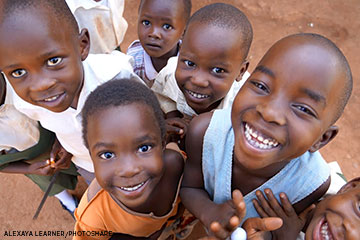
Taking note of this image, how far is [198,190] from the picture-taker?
1.26 meters

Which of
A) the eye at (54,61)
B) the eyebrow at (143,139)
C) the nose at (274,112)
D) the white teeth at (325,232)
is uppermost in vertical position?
the nose at (274,112)

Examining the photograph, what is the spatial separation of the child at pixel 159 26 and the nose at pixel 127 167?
0.84 metres

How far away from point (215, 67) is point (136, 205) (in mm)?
699

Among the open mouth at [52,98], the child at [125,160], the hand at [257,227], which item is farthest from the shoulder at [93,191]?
the hand at [257,227]

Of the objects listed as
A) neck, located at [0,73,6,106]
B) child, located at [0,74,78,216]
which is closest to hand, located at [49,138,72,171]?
child, located at [0,74,78,216]

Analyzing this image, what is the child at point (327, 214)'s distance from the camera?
989mm

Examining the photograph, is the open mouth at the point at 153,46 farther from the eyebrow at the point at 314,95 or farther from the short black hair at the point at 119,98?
the eyebrow at the point at 314,95

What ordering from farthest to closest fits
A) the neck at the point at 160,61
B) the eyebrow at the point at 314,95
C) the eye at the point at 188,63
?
1. the neck at the point at 160,61
2. the eye at the point at 188,63
3. the eyebrow at the point at 314,95

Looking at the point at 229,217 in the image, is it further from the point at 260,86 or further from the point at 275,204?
the point at 260,86

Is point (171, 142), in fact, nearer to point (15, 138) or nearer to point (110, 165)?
point (110, 165)

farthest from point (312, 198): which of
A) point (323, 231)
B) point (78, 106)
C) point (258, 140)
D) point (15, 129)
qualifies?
point (15, 129)

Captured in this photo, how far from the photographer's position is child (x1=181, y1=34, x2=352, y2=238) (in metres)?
0.87

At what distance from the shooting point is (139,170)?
1073mm

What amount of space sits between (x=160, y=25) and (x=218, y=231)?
125 cm
